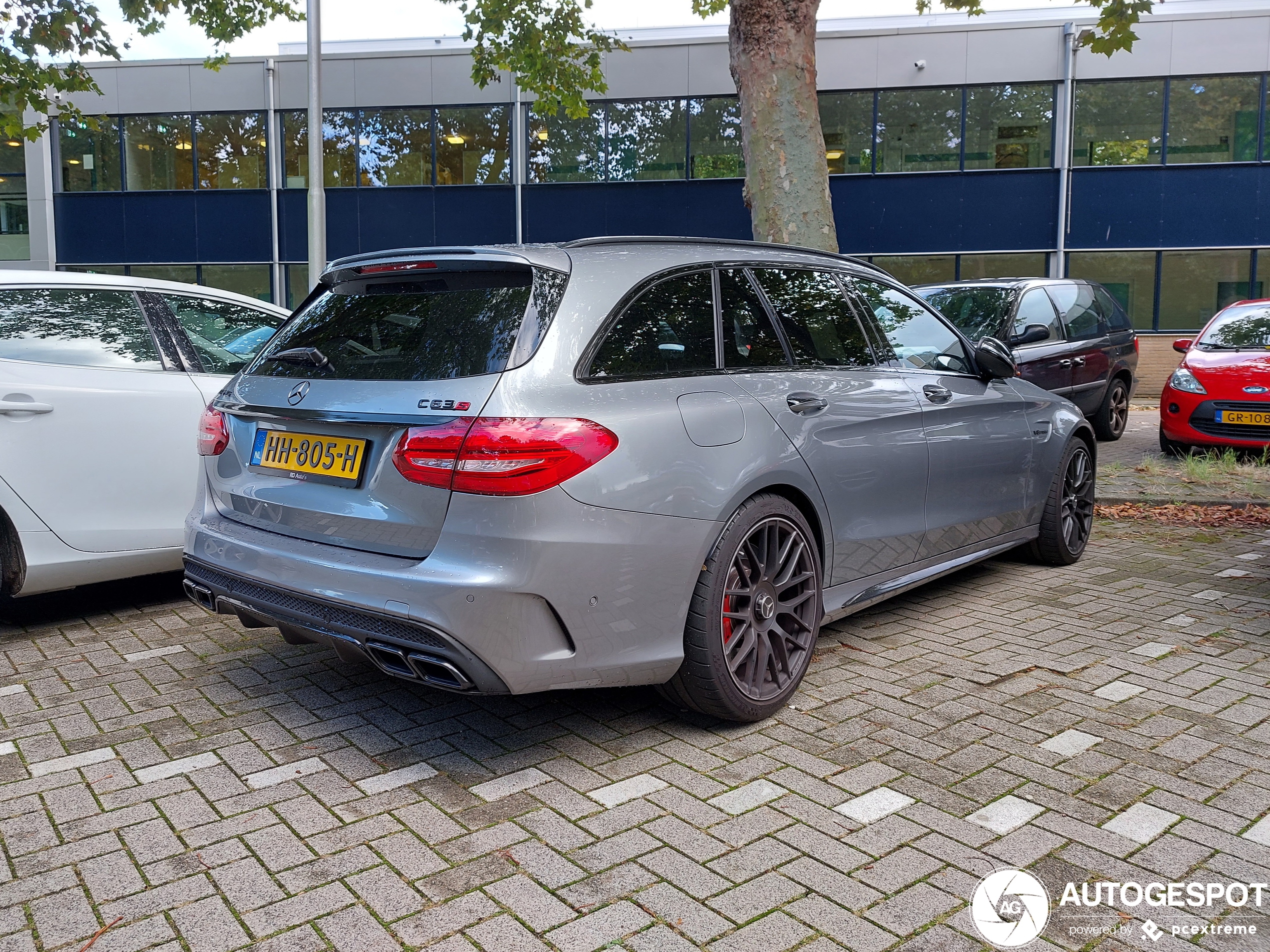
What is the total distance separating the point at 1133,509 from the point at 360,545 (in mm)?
Answer: 6433

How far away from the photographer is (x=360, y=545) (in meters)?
3.16

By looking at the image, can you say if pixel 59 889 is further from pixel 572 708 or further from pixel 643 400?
pixel 643 400

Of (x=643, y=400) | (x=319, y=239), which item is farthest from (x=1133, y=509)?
(x=319, y=239)

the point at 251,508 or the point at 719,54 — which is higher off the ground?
the point at 719,54

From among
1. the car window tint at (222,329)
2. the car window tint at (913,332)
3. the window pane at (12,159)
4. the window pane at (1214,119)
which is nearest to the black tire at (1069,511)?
the car window tint at (913,332)

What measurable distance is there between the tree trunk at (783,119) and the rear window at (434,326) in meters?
5.67

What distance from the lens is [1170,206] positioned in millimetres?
20219

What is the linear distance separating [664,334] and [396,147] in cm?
2039

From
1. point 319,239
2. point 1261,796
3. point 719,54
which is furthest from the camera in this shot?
point 719,54

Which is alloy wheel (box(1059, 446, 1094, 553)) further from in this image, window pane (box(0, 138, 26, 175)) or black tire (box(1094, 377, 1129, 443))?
window pane (box(0, 138, 26, 175))

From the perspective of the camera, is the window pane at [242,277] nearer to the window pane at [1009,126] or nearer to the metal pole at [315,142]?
the metal pole at [315,142]

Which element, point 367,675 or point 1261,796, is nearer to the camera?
point 1261,796

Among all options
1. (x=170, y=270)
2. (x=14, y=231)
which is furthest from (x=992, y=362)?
(x=14, y=231)

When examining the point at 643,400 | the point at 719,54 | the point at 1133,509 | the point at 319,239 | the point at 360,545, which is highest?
the point at 719,54
